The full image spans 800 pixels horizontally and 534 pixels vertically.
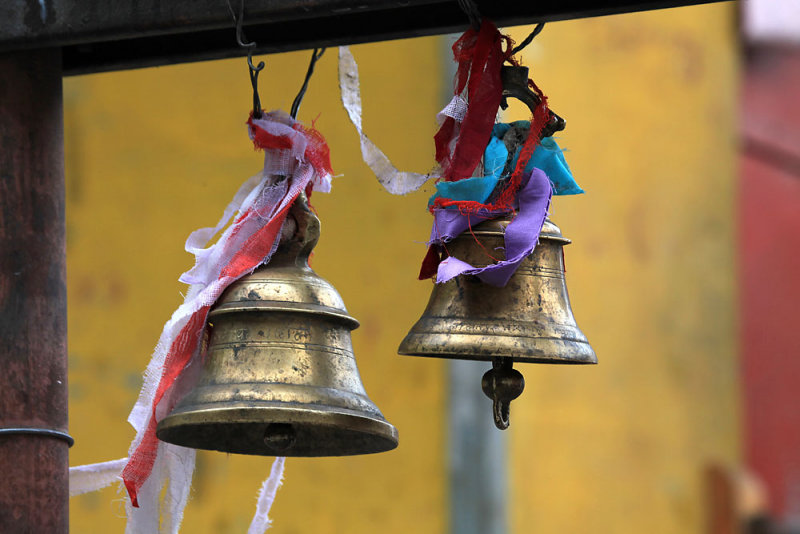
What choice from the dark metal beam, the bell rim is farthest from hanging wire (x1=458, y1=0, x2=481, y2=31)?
the bell rim

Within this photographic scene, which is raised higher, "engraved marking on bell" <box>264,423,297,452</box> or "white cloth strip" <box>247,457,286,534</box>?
"engraved marking on bell" <box>264,423,297,452</box>

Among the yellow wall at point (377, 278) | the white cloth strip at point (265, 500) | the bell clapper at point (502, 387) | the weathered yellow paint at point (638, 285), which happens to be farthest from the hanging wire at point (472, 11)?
the weathered yellow paint at point (638, 285)

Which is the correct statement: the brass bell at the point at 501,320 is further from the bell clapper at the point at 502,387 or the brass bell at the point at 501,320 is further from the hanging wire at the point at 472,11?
the hanging wire at the point at 472,11

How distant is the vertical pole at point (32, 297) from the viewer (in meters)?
2.93

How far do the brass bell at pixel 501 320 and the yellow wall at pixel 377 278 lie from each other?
8.54 feet

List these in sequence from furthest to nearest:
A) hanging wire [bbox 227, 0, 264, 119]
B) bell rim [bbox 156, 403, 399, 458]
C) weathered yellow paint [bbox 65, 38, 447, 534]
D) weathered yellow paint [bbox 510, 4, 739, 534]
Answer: weathered yellow paint [bbox 510, 4, 739, 534] < weathered yellow paint [bbox 65, 38, 447, 534] < hanging wire [bbox 227, 0, 264, 119] < bell rim [bbox 156, 403, 399, 458]

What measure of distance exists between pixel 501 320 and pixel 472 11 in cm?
57

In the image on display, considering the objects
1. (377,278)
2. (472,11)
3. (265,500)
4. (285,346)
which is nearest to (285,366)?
(285,346)

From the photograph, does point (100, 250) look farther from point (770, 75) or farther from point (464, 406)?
point (770, 75)

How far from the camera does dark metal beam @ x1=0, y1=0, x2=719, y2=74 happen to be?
2.83 m

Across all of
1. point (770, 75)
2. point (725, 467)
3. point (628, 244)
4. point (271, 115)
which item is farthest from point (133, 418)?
point (770, 75)

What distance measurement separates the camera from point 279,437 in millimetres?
2887

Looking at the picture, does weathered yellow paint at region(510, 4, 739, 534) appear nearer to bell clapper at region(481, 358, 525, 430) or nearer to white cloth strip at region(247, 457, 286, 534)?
white cloth strip at region(247, 457, 286, 534)

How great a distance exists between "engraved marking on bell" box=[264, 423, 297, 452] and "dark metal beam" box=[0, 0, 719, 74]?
754 millimetres
